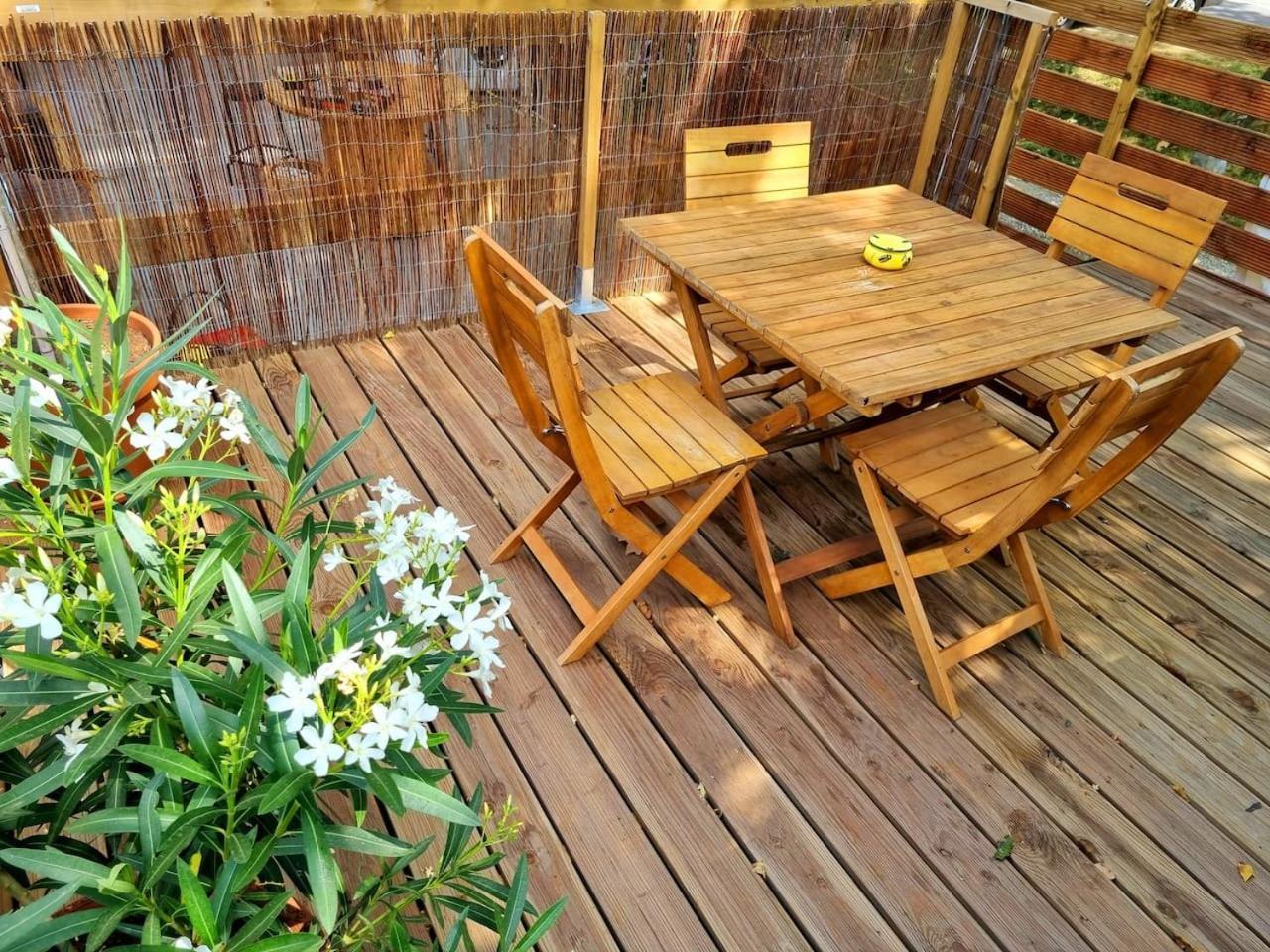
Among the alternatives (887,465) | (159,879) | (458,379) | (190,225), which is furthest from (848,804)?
(190,225)

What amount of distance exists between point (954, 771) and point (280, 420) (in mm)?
2437

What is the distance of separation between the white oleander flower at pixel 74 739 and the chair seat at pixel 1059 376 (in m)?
2.62

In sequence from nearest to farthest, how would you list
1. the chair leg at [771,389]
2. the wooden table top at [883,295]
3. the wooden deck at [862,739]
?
the wooden deck at [862,739], the wooden table top at [883,295], the chair leg at [771,389]

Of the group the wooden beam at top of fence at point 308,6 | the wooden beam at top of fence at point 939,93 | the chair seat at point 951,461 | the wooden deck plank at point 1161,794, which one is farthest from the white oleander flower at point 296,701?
the wooden beam at top of fence at point 939,93

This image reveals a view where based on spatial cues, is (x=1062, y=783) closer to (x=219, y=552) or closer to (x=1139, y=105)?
(x=219, y=552)

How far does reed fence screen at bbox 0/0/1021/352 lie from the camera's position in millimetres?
2766

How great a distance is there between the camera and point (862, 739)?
2.31 metres

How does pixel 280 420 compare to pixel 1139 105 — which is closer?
pixel 280 420

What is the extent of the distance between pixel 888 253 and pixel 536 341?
124 centimetres

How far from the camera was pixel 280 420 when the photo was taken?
312 centimetres

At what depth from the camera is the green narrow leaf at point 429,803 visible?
3.49 ft

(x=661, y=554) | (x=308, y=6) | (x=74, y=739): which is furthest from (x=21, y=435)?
(x=308, y=6)

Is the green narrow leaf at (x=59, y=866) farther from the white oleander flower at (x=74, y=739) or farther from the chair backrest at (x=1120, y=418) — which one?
the chair backrest at (x=1120, y=418)

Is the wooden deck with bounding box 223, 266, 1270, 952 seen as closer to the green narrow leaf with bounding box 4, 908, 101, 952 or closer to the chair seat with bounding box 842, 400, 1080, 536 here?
the chair seat with bounding box 842, 400, 1080, 536
